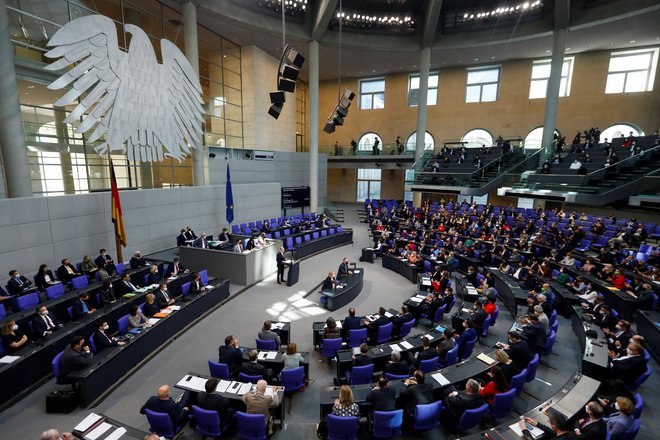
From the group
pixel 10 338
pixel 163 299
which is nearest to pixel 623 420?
pixel 163 299

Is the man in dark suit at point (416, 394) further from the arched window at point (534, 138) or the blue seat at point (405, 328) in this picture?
the arched window at point (534, 138)

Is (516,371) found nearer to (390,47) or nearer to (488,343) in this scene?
(488,343)

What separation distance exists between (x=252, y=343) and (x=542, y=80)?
28055mm

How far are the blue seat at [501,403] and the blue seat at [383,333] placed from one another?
2.60 meters

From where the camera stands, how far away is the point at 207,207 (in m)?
16.4

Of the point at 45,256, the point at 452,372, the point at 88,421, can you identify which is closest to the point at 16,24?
the point at 45,256

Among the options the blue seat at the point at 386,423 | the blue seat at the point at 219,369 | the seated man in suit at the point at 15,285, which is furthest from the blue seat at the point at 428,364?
the seated man in suit at the point at 15,285

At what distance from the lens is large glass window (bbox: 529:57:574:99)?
23.8 m

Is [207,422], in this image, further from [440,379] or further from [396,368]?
[440,379]

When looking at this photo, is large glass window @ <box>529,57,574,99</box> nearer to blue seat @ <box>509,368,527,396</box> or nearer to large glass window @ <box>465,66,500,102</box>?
large glass window @ <box>465,66,500,102</box>

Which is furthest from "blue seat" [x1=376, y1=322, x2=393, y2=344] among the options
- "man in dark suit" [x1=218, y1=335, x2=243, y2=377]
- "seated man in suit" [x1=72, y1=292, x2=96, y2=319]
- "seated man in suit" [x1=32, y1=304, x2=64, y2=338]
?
"seated man in suit" [x1=32, y1=304, x2=64, y2=338]

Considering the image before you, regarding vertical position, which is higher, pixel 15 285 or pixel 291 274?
pixel 15 285

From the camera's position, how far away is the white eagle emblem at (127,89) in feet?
29.6

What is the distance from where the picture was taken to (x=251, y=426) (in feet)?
14.6
